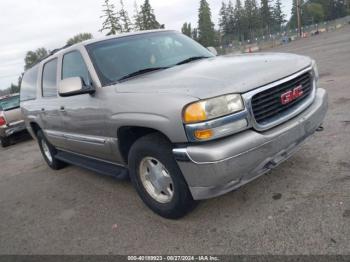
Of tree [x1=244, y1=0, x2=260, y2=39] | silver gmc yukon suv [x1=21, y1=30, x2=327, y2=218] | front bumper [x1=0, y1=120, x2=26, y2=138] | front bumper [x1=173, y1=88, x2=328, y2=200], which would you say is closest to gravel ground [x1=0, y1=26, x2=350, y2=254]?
silver gmc yukon suv [x1=21, y1=30, x2=327, y2=218]

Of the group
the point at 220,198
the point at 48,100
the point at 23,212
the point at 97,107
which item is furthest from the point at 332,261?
the point at 48,100

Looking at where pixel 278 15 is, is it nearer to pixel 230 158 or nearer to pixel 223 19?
pixel 223 19

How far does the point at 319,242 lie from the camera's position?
2568mm

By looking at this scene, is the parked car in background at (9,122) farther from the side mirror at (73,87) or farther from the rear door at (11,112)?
the side mirror at (73,87)

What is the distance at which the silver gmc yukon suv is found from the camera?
270 centimetres

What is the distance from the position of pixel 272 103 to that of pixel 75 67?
8.21ft

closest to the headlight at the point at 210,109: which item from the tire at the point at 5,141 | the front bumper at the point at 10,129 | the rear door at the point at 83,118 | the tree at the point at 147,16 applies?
the rear door at the point at 83,118

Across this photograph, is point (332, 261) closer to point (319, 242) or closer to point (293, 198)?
point (319, 242)

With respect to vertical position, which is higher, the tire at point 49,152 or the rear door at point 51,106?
the rear door at point 51,106

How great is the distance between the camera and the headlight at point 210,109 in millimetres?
2670

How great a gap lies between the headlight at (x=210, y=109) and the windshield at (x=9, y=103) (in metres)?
9.39

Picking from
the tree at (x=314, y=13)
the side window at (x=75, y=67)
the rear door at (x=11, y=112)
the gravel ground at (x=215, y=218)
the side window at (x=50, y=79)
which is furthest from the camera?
the tree at (x=314, y=13)

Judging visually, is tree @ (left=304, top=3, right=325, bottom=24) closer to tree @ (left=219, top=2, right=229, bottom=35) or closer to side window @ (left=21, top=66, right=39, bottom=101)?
tree @ (left=219, top=2, right=229, bottom=35)

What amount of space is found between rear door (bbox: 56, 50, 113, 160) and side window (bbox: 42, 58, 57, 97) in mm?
345
